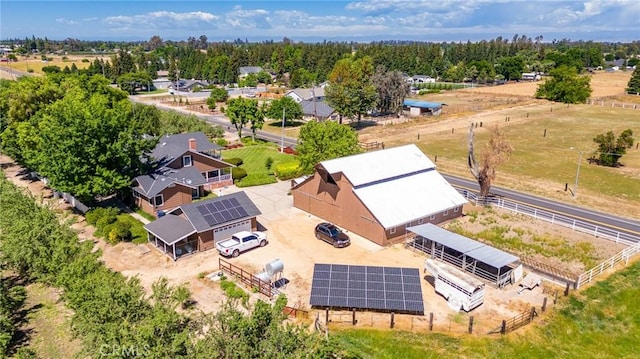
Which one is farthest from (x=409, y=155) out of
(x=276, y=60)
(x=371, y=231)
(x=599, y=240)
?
(x=276, y=60)

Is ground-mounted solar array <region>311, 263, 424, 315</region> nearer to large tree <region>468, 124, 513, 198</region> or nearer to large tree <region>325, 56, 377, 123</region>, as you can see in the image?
large tree <region>468, 124, 513, 198</region>

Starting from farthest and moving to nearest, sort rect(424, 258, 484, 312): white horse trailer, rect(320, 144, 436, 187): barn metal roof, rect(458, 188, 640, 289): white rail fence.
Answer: rect(320, 144, 436, 187): barn metal roof < rect(458, 188, 640, 289): white rail fence < rect(424, 258, 484, 312): white horse trailer

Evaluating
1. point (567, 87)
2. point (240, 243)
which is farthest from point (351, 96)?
point (567, 87)

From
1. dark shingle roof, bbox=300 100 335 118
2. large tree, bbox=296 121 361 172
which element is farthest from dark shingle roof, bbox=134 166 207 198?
dark shingle roof, bbox=300 100 335 118

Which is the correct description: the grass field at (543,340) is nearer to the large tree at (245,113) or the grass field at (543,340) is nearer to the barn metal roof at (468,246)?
the barn metal roof at (468,246)

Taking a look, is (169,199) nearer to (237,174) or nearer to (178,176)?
(178,176)

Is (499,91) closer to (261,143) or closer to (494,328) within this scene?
(261,143)
